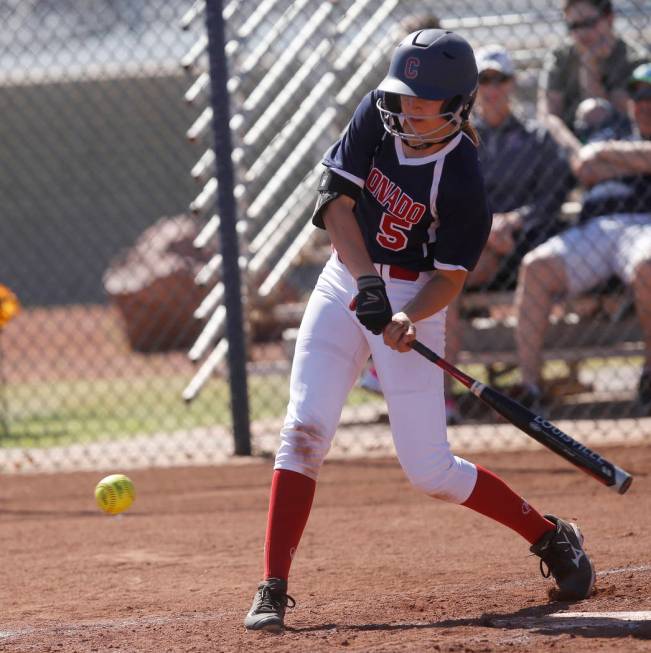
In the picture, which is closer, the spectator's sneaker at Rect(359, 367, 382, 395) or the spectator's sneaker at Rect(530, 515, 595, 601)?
the spectator's sneaker at Rect(530, 515, 595, 601)

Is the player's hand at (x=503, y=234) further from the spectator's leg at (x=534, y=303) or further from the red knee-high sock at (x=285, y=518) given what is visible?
the red knee-high sock at (x=285, y=518)

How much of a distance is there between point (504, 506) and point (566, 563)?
0.25m

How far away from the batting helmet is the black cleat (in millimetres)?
1330

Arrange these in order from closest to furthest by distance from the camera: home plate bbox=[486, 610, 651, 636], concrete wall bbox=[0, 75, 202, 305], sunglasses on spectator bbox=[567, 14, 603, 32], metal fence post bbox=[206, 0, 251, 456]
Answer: home plate bbox=[486, 610, 651, 636] < metal fence post bbox=[206, 0, 251, 456] < sunglasses on spectator bbox=[567, 14, 603, 32] < concrete wall bbox=[0, 75, 202, 305]

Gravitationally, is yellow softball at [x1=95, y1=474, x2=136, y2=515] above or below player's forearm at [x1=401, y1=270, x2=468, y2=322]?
below

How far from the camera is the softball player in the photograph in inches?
141

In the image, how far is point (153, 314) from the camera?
12625 mm

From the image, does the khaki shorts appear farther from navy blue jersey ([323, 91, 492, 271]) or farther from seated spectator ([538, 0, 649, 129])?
navy blue jersey ([323, 91, 492, 271])

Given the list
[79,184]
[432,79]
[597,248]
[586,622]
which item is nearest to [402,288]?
[432,79]

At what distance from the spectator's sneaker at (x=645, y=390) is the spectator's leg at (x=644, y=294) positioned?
7.8 inches

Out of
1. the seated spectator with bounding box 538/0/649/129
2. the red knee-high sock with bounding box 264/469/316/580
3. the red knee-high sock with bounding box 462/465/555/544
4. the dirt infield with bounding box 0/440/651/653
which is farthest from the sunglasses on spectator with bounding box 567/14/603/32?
the red knee-high sock with bounding box 264/469/316/580

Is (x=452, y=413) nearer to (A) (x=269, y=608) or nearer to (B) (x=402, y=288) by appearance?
(B) (x=402, y=288)

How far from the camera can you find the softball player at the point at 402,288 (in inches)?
141

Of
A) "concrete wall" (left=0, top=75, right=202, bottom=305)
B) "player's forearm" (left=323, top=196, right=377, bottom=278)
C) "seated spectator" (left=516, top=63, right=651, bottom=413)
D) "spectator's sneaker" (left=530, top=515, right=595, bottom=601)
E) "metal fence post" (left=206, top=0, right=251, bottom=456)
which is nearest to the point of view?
"player's forearm" (left=323, top=196, right=377, bottom=278)
